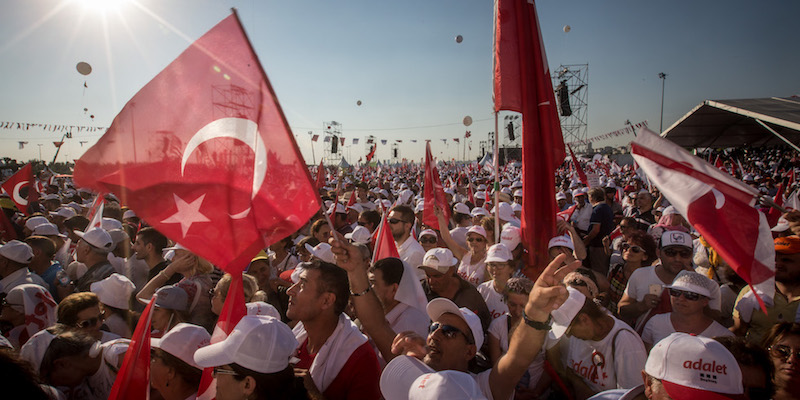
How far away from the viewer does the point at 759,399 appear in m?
2.14

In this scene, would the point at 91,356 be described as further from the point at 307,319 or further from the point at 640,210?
the point at 640,210

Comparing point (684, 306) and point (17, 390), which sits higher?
point (17, 390)

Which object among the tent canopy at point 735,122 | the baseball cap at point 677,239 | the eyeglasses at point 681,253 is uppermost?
the tent canopy at point 735,122

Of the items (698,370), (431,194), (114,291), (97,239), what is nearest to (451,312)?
(698,370)

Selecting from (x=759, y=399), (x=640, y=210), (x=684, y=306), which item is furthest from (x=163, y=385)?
(x=640, y=210)

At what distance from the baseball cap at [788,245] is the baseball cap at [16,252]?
685 cm

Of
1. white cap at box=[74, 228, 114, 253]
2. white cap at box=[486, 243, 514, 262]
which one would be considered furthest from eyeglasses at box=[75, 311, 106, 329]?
white cap at box=[486, 243, 514, 262]

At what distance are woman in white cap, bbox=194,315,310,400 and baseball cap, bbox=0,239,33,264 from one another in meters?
3.35

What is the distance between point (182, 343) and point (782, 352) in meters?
3.47

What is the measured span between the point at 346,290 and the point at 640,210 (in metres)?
6.70

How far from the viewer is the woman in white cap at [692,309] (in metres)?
2.87

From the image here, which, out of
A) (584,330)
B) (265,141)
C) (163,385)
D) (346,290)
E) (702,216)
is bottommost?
(163,385)

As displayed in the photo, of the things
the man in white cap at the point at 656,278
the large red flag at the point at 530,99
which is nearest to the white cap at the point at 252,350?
the large red flag at the point at 530,99

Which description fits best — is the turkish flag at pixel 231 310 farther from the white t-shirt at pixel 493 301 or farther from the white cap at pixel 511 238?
the white cap at pixel 511 238
